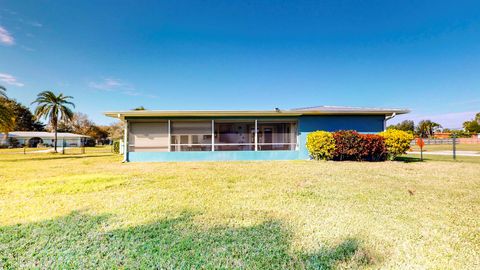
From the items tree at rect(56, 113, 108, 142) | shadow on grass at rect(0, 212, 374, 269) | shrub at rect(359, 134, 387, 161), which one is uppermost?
tree at rect(56, 113, 108, 142)

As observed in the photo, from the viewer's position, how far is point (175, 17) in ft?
48.3

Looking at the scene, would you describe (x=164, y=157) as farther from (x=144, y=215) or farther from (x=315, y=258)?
(x=315, y=258)

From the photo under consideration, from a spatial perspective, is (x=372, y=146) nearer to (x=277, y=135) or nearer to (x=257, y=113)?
(x=277, y=135)

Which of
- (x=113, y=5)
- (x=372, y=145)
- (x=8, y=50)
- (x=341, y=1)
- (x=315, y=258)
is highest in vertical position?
(x=341, y=1)

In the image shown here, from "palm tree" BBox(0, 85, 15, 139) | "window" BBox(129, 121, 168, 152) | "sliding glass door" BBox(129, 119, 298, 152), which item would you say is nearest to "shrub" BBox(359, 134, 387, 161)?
"sliding glass door" BBox(129, 119, 298, 152)

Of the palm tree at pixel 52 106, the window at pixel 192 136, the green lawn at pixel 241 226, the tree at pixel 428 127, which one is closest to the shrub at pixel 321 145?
the green lawn at pixel 241 226

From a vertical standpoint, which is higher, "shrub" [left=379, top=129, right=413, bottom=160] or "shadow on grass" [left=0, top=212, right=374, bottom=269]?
"shrub" [left=379, top=129, right=413, bottom=160]

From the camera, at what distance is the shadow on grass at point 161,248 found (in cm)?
251

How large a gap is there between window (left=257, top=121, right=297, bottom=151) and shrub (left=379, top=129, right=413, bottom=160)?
4780 mm

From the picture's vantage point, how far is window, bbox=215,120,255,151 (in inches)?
541

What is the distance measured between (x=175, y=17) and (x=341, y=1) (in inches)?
409

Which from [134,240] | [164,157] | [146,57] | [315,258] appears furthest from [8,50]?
[315,258]

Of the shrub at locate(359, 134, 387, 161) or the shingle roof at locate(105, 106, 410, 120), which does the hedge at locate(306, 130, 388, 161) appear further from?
the shingle roof at locate(105, 106, 410, 120)

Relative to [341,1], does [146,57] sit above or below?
below
